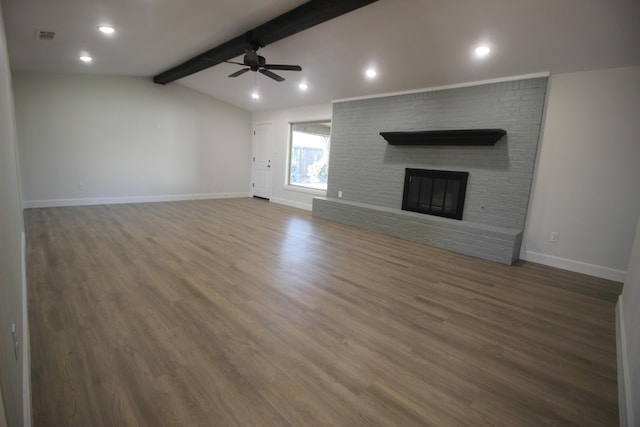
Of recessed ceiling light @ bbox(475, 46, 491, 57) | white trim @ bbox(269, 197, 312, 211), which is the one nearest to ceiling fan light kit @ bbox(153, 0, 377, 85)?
recessed ceiling light @ bbox(475, 46, 491, 57)

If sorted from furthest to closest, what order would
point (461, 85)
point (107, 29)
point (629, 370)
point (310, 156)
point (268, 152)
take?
point (268, 152) < point (310, 156) < point (461, 85) < point (107, 29) < point (629, 370)

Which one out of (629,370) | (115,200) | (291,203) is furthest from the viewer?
(291,203)

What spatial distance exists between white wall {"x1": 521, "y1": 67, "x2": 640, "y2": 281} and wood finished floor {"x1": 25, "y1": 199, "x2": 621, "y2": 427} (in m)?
0.38

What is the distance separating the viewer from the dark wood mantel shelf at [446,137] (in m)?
4.07

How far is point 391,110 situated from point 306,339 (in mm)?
4549

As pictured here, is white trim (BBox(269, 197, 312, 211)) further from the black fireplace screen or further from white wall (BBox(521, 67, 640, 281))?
white wall (BBox(521, 67, 640, 281))

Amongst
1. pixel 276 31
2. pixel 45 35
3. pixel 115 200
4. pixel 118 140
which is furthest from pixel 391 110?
pixel 115 200

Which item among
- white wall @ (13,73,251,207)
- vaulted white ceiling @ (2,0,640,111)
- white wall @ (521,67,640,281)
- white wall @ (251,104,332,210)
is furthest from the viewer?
white wall @ (251,104,332,210)

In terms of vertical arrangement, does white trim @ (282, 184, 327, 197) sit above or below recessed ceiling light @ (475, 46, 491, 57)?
below

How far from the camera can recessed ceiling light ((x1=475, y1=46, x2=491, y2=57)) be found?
11.4 feet

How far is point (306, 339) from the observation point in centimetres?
202

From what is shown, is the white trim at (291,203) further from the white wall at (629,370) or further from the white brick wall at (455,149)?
the white wall at (629,370)

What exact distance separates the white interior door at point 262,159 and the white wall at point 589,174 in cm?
602

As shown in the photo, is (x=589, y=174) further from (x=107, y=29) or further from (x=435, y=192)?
(x=107, y=29)
